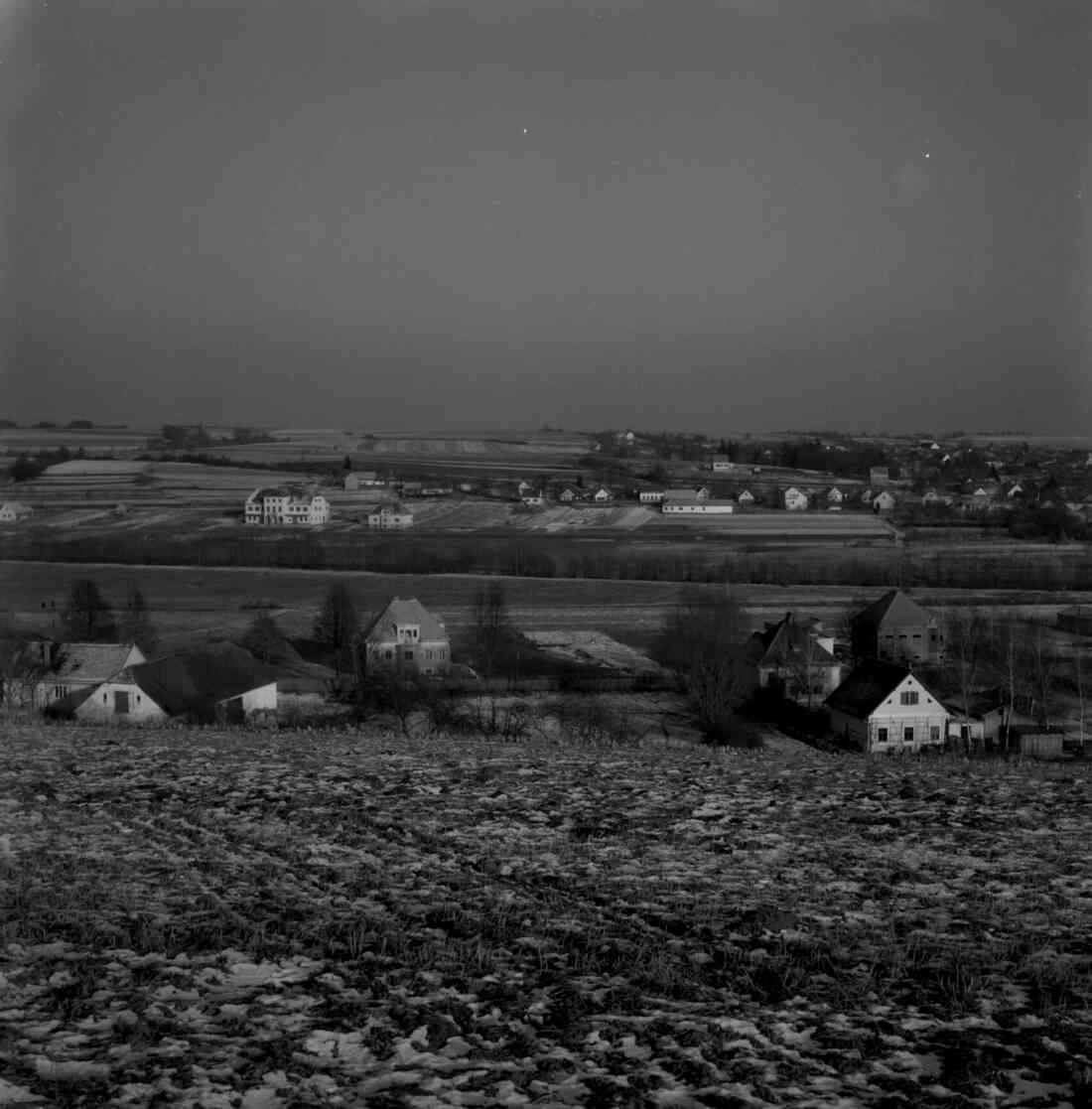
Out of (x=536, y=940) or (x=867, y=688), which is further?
(x=867, y=688)

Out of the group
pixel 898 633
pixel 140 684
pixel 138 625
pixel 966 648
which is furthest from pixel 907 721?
pixel 138 625

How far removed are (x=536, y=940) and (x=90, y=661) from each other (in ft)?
60.0

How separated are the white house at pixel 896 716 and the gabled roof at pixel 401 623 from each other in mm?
10444

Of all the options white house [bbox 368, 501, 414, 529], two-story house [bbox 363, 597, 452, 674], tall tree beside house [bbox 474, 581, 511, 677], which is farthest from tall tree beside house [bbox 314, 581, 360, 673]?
white house [bbox 368, 501, 414, 529]

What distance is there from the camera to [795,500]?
2776 inches

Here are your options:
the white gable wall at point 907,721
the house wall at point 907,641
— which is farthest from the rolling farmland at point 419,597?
the white gable wall at point 907,721

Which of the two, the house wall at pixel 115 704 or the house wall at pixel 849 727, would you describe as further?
the house wall at pixel 849 727

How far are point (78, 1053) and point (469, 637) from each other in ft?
86.1

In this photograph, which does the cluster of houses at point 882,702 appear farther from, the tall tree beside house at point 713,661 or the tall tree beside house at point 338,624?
the tall tree beside house at point 338,624

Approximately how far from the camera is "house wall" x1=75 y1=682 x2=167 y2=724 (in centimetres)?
1816

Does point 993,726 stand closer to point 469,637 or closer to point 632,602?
point 469,637

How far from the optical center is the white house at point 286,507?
5775 cm

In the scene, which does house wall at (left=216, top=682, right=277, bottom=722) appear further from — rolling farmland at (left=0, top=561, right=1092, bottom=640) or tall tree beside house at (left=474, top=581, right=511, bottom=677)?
rolling farmland at (left=0, top=561, right=1092, bottom=640)

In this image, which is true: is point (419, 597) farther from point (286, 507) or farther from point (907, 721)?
point (286, 507)
